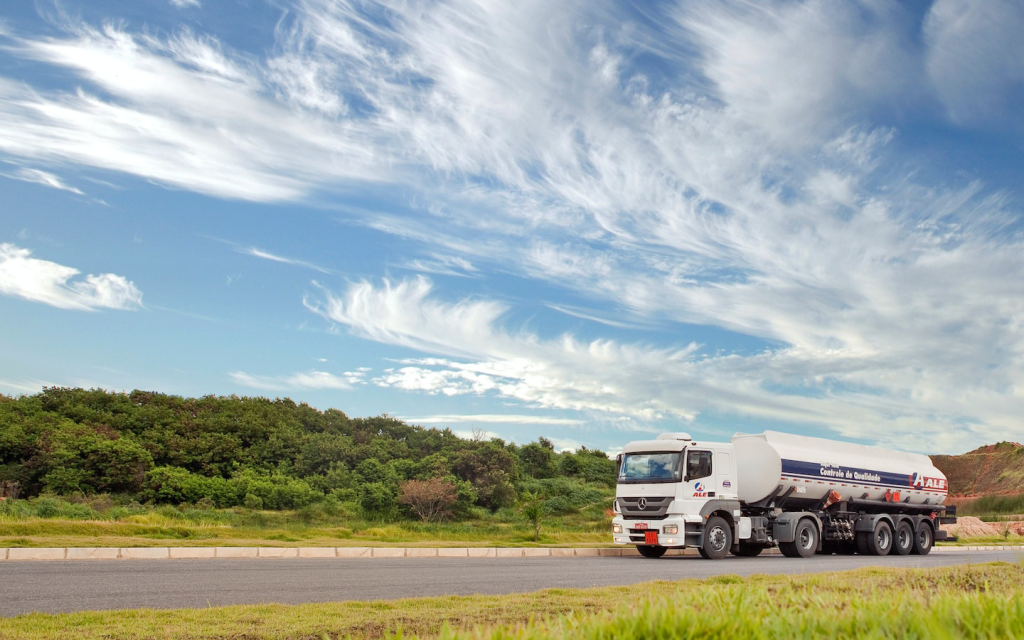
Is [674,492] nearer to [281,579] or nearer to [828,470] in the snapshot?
[828,470]

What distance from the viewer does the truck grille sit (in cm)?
2039

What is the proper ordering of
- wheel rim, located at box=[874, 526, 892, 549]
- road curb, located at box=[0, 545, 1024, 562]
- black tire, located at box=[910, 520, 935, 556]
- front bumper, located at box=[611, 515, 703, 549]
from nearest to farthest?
1. road curb, located at box=[0, 545, 1024, 562]
2. front bumper, located at box=[611, 515, 703, 549]
3. wheel rim, located at box=[874, 526, 892, 549]
4. black tire, located at box=[910, 520, 935, 556]

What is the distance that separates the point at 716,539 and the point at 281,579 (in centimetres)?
1239

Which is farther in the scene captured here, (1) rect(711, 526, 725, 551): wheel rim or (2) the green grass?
(2) the green grass

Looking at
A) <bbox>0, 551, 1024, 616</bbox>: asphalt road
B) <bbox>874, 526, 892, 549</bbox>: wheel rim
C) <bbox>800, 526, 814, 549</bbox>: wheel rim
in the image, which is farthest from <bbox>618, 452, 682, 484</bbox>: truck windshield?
<bbox>874, 526, 892, 549</bbox>: wheel rim

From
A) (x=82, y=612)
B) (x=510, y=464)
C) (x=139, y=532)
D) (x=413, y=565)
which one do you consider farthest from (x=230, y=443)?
(x=82, y=612)

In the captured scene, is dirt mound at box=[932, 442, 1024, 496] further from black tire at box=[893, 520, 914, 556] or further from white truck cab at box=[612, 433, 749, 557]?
white truck cab at box=[612, 433, 749, 557]

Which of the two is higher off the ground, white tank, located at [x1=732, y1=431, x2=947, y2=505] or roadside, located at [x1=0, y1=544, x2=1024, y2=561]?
white tank, located at [x1=732, y1=431, x2=947, y2=505]

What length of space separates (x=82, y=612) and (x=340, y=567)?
738 cm

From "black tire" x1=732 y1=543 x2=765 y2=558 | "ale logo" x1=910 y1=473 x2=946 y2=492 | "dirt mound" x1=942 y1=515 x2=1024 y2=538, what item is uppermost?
"ale logo" x1=910 y1=473 x2=946 y2=492

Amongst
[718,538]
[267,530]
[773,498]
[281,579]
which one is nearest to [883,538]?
[773,498]

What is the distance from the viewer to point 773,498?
73.9 ft

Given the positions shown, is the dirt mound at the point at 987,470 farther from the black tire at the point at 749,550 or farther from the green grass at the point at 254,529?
the black tire at the point at 749,550

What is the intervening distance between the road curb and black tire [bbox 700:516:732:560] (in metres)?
3.02
